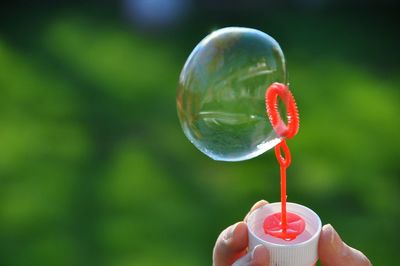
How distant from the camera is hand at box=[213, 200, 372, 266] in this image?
91cm

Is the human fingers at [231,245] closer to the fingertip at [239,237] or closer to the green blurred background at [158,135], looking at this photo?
the fingertip at [239,237]

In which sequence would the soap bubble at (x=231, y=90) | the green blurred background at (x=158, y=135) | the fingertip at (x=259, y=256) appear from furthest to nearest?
the green blurred background at (x=158, y=135) → the soap bubble at (x=231, y=90) → the fingertip at (x=259, y=256)

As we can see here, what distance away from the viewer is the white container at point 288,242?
2.99 ft

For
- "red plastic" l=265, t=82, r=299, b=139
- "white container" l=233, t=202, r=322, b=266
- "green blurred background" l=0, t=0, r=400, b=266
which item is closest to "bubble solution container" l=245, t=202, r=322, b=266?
"white container" l=233, t=202, r=322, b=266

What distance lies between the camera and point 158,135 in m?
2.42

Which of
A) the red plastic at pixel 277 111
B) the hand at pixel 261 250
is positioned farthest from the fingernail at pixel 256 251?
the red plastic at pixel 277 111

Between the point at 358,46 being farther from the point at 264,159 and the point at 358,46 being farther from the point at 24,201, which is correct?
the point at 24,201

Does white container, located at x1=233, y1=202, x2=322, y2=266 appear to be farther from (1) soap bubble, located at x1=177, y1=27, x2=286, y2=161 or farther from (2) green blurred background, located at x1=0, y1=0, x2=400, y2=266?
(2) green blurred background, located at x1=0, y1=0, x2=400, y2=266

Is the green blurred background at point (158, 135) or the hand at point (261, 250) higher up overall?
the hand at point (261, 250)

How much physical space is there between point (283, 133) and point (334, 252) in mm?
172

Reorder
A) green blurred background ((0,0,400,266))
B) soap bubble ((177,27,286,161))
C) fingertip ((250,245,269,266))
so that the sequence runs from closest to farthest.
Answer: fingertip ((250,245,269,266)) < soap bubble ((177,27,286,161)) < green blurred background ((0,0,400,266))

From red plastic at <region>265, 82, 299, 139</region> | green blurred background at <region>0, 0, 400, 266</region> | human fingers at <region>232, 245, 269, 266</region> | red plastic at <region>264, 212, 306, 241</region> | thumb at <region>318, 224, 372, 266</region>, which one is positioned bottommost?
green blurred background at <region>0, 0, 400, 266</region>

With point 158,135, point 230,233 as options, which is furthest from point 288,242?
point 158,135

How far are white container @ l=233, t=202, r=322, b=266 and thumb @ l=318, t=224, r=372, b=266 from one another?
0.04 feet
